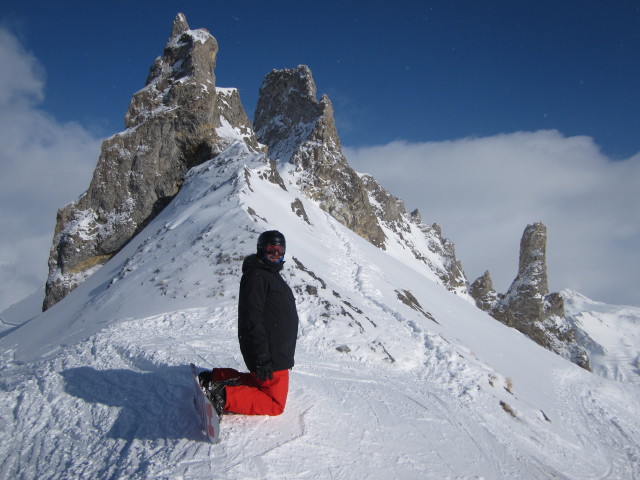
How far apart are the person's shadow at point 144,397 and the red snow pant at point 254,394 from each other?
0.44m

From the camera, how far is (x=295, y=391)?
5.45m

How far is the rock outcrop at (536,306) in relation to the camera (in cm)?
4350

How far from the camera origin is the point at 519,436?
7250 mm

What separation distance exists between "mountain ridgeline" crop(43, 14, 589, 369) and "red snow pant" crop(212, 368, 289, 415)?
39.1 feet

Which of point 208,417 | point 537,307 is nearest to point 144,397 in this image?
point 208,417

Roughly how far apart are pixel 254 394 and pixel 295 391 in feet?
4.20

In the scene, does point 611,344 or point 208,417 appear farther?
point 611,344

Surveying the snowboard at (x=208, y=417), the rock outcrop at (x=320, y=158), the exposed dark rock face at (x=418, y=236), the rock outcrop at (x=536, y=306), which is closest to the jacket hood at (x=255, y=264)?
the snowboard at (x=208, y=417)

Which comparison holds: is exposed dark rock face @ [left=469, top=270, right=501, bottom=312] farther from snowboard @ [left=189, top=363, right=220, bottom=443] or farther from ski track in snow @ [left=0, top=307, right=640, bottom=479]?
snowboard @ [left=189, top=363, right=220, bottom=443]

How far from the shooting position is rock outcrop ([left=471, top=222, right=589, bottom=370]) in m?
43.5

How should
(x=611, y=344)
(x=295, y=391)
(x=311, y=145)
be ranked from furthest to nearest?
(x=611, y=344), (x=311, y=145), (x=295, y=391)

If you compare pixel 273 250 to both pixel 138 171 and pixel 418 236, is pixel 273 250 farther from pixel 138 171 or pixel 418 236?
pixel 418 236

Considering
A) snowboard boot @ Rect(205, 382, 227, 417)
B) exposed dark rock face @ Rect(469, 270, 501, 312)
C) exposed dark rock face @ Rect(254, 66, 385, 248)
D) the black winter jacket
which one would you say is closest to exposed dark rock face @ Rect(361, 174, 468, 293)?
exposed dark rock face @ Rect(469, 270, 501, 312)

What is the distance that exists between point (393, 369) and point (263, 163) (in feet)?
65.6
